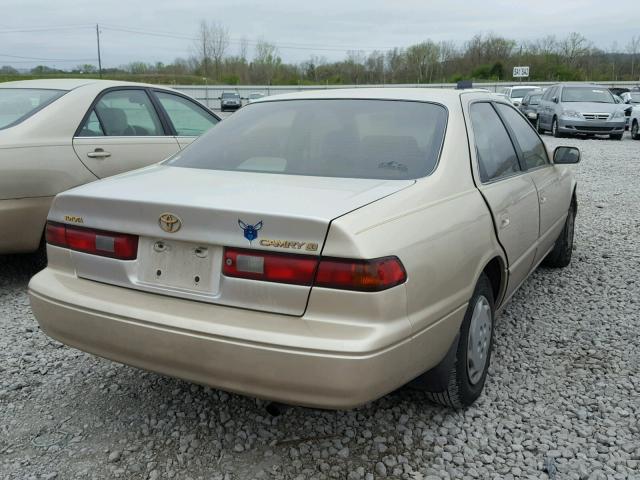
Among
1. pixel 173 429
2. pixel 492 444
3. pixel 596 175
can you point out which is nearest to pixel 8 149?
pixel 173 429

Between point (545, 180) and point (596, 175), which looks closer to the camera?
point (545, 180)

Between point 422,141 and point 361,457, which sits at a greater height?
point 422,141

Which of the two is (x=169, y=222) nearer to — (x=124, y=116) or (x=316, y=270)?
(x=316, y=270)

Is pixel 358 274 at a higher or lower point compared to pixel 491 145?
lower

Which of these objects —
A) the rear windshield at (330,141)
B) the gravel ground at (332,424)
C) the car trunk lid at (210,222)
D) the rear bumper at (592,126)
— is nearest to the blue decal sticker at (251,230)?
A: the car trunk lid at (210,222)

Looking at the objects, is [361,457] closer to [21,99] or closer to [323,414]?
[323,414]

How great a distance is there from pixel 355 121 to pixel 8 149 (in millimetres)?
2556

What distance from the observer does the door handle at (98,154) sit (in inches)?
187

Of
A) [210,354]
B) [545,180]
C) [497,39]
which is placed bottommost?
[210,354]

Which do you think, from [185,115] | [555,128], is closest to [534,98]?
[555,128]

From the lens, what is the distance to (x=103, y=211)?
96.3 inches

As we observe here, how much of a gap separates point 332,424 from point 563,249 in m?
3.08

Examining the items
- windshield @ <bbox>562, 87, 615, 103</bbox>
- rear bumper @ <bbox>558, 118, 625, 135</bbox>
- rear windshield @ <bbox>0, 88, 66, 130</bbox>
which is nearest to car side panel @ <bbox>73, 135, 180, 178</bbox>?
rear windshield @ <bbox>0, 88, 66, 130</bbox>

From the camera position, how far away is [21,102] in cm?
482
